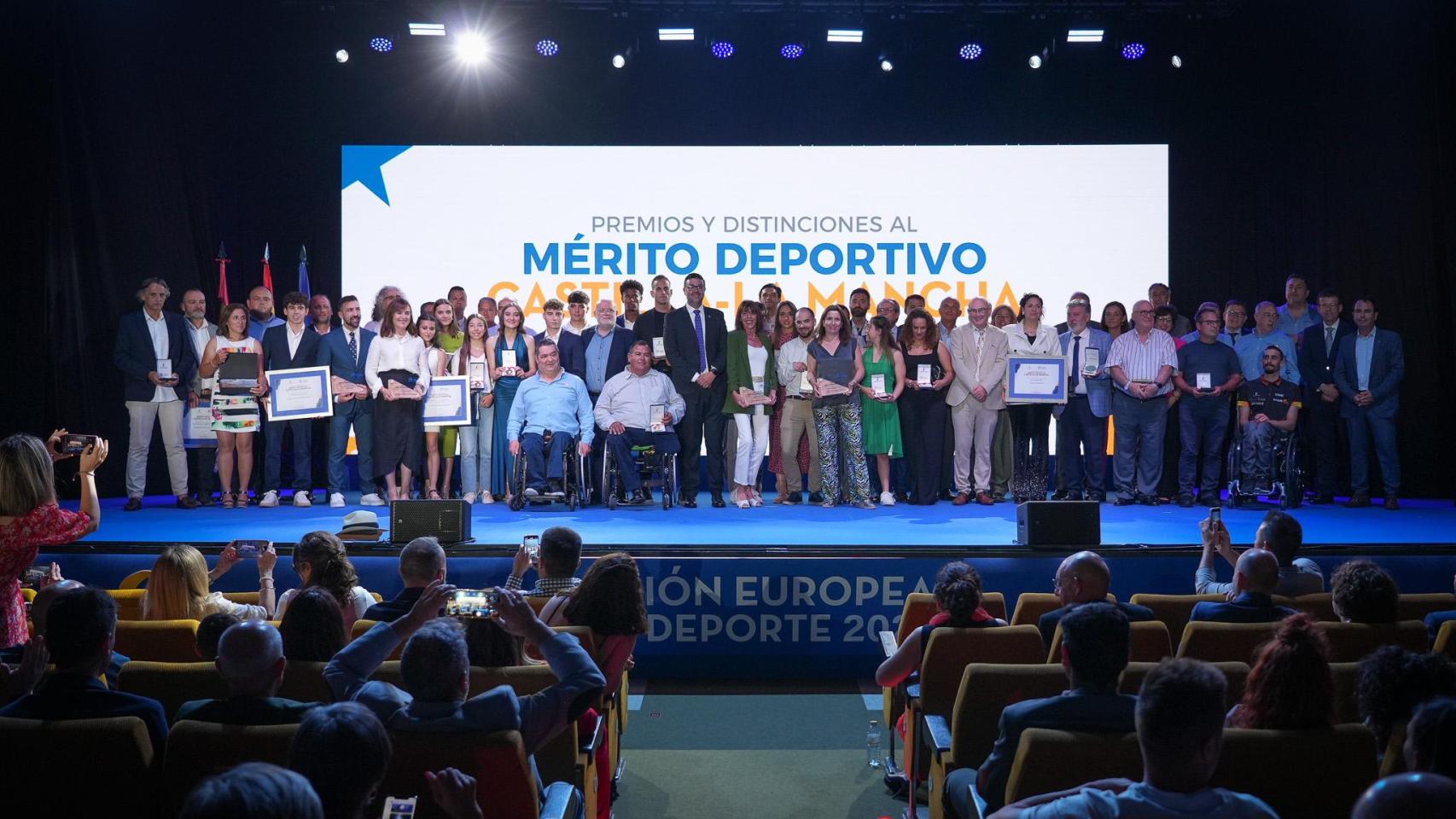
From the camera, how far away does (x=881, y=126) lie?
9922mm

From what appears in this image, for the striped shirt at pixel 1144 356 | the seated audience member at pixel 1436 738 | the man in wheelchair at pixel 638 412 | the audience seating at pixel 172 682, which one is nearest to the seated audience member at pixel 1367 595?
the seated audience member at pixel 1436 738

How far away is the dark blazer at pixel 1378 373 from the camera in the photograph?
28.4 ft

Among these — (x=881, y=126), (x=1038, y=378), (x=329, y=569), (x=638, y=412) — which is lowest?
(x=329, y=569)

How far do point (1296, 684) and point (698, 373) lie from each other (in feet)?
20.6

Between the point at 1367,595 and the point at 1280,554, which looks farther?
the point at 1280,554

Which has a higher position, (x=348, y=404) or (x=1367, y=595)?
(x=348, y=404)

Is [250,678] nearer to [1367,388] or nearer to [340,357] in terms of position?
[340,357]

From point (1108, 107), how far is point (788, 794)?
7673mm

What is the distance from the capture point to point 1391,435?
343 inches

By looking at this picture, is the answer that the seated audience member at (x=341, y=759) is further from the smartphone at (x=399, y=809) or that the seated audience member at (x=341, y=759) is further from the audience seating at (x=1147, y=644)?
the audience seating at (x=1147, y=644)

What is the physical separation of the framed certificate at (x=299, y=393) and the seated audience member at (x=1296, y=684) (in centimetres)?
707

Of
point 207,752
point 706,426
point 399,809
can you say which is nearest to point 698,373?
point 706,426

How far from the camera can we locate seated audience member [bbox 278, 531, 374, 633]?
405 cm

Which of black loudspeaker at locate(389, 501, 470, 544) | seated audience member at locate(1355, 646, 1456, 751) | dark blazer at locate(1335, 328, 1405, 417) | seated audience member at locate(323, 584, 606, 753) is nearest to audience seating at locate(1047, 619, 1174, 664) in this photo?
seated audience member at locate(1355, 646, 1456, 751)
